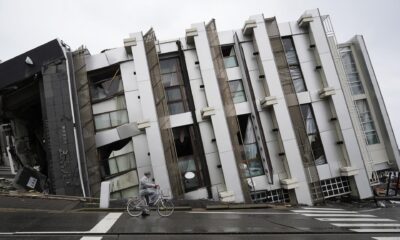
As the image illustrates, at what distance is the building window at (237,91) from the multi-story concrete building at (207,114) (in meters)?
0.07

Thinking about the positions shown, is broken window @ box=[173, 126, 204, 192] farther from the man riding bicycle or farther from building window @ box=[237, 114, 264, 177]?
the man riding bicycle

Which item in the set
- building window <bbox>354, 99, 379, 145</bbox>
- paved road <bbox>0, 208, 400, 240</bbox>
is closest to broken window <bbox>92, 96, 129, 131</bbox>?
paved road <bbox>0, 208, 400, 240</bbox>

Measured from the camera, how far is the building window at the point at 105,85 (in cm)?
2168

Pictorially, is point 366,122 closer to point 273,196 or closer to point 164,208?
point 273,196

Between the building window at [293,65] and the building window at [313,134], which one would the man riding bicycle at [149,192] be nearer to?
the building window at [313,134]

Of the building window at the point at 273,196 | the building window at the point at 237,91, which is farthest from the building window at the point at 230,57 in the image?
the building window at the point at 273,196

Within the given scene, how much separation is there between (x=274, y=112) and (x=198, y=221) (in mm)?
10143

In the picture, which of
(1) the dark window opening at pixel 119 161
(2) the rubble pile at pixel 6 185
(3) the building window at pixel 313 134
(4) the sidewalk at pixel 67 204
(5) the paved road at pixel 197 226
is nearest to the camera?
(5) the paved road at pixel 197 226

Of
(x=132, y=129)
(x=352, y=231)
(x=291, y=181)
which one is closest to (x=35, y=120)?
(x=132, y=129)

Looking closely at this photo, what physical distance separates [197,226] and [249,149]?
10126 mm

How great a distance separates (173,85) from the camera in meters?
21.6

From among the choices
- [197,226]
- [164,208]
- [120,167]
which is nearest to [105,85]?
[120,167]

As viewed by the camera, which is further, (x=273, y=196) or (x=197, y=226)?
(x=273, y=196)

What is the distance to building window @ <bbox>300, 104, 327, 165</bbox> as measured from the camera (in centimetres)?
2094
